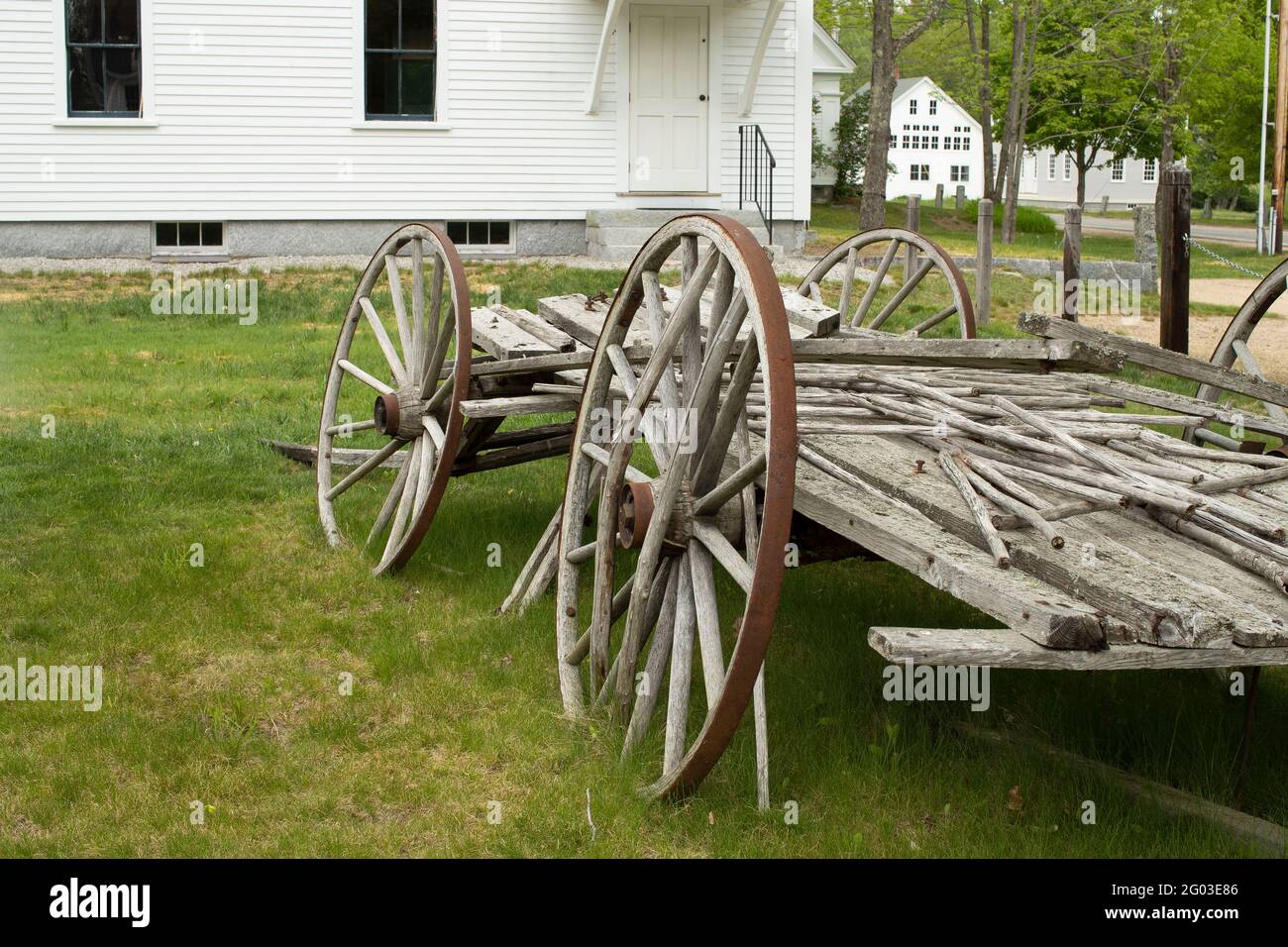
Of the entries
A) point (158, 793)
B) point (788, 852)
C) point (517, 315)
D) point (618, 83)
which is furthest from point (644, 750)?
point (618, 83)

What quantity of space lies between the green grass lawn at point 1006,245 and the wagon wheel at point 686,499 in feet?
50.1

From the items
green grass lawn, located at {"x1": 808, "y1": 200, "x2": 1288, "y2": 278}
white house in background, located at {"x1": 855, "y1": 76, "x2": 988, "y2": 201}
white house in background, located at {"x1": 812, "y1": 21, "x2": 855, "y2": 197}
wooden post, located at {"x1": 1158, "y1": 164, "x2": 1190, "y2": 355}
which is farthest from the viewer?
white house in background, located at {"x1": 855, "y1": 76, "x2": 988, "y2": 201}

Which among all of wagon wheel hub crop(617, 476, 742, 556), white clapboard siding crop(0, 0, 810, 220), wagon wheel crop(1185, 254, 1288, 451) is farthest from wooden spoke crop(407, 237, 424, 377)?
white clapboard siding crop(0, 0, 810, 220)

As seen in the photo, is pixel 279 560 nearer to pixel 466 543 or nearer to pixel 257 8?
pixel 466 543

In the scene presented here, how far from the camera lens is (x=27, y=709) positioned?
499 centimetres

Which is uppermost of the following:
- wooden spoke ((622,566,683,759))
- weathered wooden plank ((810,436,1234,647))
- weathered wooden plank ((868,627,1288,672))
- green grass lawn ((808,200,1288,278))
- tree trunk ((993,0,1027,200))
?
tree trunk ((993,0,1027,200))

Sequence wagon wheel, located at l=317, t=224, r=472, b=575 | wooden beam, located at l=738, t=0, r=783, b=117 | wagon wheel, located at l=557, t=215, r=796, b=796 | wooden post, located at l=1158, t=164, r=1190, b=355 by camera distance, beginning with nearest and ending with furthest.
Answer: wagon wheel, located at l=557, t=215, r=796, b=796 → wagon wheel, located at l=317, t=224, r=472, b=575 → wooden post, located at l=1158, t=164, r=1190, b=355 → wooden beam, located at l=738, t=0, r=783, b=117

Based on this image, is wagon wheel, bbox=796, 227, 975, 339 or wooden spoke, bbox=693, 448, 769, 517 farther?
wagon wheel, bbox=796, 227, 975, 339

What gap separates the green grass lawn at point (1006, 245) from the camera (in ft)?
72.4

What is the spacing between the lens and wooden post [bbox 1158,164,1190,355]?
912 centimetres

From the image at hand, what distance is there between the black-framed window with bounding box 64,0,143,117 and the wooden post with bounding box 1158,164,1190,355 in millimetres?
12792

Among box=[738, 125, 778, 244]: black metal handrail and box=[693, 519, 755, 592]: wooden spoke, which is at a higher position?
box=[738, 125, 778, 244]: black metal handrail

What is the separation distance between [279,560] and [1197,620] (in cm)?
472

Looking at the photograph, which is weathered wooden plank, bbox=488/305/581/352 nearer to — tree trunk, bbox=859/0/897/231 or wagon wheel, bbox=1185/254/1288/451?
wagon wheel, bbox=1185/254/1288/451
